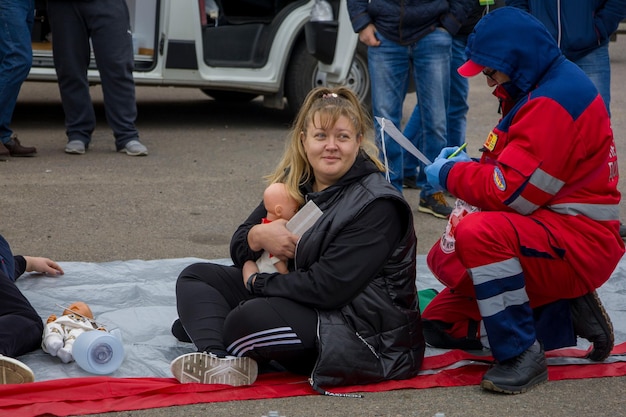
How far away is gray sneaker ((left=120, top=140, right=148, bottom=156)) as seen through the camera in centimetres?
780

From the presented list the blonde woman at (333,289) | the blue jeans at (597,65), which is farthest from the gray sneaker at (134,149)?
the blonde woman at (333,289)

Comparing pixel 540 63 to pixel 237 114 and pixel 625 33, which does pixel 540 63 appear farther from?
pixel 625 33

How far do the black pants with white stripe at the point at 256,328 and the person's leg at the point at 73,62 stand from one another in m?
3.94

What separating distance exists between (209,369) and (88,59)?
4.43 metres

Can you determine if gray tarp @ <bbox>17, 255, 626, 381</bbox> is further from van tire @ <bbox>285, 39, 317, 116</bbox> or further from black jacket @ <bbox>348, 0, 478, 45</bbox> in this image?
van tire @ <bbox>285, 39, 317, 116</bbox>

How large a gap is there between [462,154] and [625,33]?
46.3ft

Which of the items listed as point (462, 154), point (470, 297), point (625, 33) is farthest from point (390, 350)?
point (625, 33)

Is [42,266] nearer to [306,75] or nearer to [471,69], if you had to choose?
[471,69]

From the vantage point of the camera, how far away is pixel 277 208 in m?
3.99

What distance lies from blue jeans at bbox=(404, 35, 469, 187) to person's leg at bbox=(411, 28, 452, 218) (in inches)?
12.9

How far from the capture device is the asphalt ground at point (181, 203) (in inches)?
143

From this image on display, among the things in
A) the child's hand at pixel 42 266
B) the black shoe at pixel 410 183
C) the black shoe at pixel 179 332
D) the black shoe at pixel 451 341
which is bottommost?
the black shoe at pixel 410 183

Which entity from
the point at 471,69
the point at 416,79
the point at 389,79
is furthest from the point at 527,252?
the point at 416,79

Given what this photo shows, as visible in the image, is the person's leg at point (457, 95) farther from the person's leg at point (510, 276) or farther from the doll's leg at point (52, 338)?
the doll's leg at point (52, 338)
